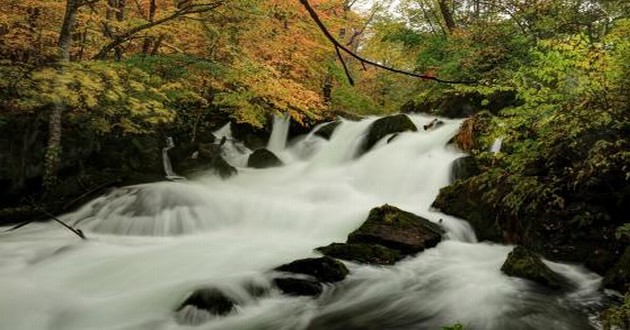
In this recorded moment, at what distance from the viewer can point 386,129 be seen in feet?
46.9

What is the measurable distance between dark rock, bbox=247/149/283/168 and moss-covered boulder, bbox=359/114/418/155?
272 centimetres

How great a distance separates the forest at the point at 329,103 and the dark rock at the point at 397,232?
1.12ft

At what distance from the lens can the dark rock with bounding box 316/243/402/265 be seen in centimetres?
738

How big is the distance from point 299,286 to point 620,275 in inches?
155

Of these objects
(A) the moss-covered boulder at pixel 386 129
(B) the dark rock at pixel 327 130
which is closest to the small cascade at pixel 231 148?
(B) the dark rock at pixel 327 130

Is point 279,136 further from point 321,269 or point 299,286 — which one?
point 299,286

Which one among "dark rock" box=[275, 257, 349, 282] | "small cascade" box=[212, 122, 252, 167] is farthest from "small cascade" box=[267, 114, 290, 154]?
"dark rock" box=[275, 257, 349, 282]

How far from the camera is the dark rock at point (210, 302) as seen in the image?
223 inches

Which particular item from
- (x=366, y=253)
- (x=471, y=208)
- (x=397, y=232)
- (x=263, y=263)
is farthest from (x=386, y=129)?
(x=263, y=263)

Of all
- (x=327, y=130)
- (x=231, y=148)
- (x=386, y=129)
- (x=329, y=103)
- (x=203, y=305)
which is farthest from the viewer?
(x=329, y=103)

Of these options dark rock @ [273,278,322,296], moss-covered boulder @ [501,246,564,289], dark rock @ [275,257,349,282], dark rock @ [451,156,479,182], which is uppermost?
dark rock @ [451,156,479,182]

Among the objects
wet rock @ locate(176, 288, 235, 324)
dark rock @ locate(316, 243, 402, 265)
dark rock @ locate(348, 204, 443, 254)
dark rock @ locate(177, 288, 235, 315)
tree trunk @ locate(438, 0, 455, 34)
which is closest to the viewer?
wet rock @ locate(176, 288, 235, 324)

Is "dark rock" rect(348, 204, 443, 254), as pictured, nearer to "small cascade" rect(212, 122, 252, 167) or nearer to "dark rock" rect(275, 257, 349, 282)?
"dark rock" rect(275, 257, 349, 282)

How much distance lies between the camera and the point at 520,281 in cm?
651
